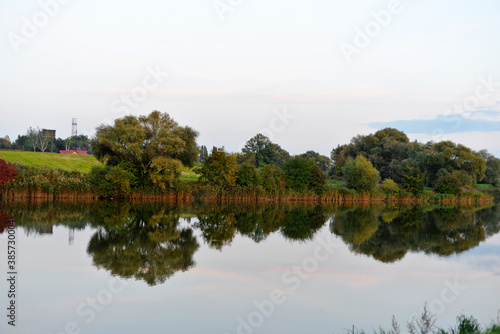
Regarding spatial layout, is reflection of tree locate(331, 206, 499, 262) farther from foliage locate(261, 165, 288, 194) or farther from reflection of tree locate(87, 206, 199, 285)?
foliage locate(261, 165, 288, 194)

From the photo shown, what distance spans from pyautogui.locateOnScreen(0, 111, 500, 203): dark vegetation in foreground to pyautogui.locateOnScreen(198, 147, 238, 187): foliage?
0.07 meters

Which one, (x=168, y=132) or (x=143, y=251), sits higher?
(x=168, y=132)

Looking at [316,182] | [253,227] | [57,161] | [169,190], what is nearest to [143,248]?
[253,227]

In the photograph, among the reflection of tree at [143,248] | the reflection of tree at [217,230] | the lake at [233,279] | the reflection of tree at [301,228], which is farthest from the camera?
the reflection of tree at [301,228]

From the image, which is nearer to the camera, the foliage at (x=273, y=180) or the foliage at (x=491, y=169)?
the foliage at (x=273, y=180)

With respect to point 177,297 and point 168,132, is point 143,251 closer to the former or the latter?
point 177,297

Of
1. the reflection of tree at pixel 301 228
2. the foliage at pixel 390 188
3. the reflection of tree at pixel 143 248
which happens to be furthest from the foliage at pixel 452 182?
the reflection of tree at pixel 143 248

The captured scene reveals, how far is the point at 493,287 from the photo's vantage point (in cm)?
1074

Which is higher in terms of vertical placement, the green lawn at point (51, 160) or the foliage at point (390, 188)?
the green lawn at point (51, 160)

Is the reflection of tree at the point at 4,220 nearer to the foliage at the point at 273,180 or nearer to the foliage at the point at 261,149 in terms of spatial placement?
the foliage at the point at 273,180

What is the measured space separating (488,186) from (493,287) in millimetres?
64164

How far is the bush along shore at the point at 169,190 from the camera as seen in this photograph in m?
35.1

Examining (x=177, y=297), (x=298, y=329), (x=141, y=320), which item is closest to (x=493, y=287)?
(x=298, y=329)

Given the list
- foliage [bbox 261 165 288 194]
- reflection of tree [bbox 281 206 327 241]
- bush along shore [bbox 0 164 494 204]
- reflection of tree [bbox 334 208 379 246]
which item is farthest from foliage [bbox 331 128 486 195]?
reflection of tree [bbox 281 206 327 241]
